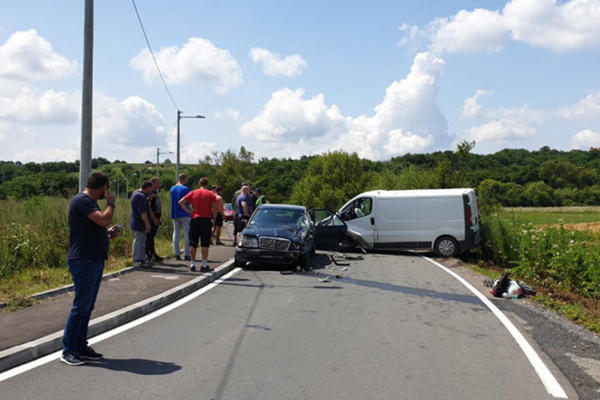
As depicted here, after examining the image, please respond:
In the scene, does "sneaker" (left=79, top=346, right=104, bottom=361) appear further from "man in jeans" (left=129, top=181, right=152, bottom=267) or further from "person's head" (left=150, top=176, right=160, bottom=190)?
"person's head" (left=150, top=176, right=160, bottom=190)

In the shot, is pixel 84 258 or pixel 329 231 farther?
pixel 329 231

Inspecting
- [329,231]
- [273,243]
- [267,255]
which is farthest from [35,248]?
[329,231]

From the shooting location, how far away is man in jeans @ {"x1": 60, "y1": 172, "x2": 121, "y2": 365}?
504 cm

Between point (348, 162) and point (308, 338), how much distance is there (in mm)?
72184

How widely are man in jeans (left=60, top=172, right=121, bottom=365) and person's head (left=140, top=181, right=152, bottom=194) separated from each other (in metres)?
6.31

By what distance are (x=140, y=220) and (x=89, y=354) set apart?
631 centimetres

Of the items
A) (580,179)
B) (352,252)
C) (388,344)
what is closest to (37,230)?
(388,344)

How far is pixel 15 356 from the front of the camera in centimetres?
502

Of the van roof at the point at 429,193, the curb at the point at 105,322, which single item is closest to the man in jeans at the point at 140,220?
the curb at the point at 105,322

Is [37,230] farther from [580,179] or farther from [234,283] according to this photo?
[580,179]

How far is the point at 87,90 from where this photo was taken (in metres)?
10.7

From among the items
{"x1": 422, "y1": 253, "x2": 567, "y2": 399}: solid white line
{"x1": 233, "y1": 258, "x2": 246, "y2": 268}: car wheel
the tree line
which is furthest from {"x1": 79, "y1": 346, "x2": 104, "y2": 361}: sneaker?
the tree line

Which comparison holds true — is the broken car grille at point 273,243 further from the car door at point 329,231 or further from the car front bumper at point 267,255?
the car door at point 329,231

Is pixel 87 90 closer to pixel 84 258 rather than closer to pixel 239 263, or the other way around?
pixel 239 263
